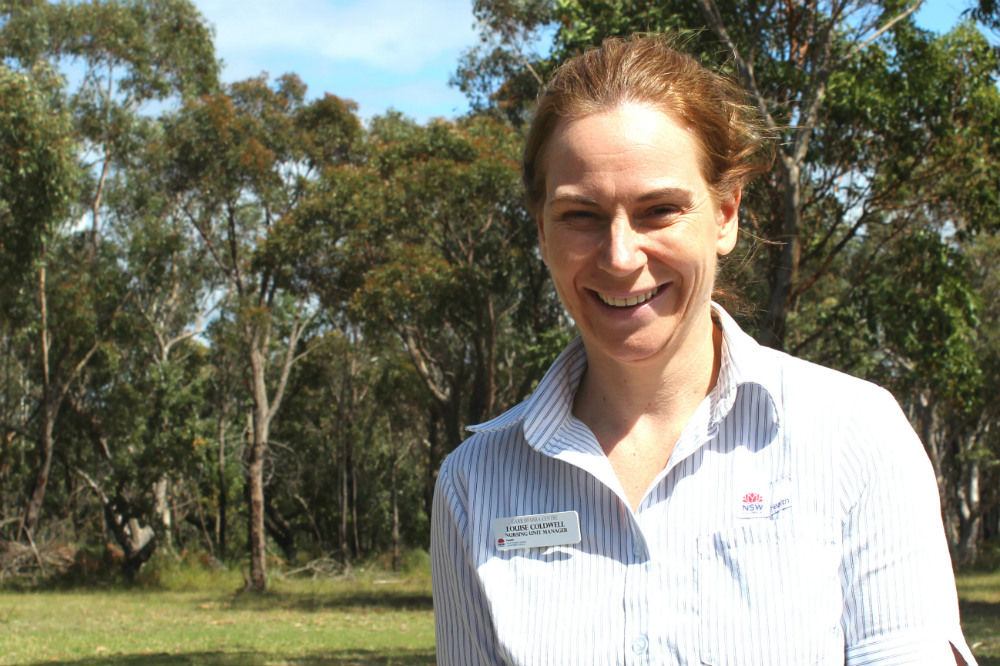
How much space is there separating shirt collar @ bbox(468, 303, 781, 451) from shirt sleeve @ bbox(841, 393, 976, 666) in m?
0.18

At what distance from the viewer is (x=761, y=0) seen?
320 inches

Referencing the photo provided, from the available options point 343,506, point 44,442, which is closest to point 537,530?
point 44,442

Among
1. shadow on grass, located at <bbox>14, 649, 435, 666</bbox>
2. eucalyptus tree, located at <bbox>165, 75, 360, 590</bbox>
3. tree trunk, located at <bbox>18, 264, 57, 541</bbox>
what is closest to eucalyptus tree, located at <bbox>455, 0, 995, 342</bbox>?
shadow on grass, located at <bbox>14, 649, 435, 666</bbox>

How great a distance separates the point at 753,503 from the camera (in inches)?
56.2

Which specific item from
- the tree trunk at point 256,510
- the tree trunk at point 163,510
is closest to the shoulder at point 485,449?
the tree trunk at point 256,510

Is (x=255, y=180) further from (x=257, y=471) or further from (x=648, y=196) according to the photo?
(x=648, y=196)

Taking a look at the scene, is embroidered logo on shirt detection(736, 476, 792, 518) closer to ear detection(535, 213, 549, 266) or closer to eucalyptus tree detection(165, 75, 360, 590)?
ear detection(535, 213, 549, 266)

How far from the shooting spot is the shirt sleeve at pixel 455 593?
1548 mm

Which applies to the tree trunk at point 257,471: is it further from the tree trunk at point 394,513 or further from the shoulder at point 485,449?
the shoulder at point 485,449

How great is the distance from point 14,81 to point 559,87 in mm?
10582

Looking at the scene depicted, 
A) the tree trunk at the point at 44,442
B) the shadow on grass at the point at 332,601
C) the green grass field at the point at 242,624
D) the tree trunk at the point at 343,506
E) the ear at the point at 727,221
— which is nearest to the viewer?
the ear at the point at 727,221

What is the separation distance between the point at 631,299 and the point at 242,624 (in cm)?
1455

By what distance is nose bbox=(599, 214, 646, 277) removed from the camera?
149 centimetres

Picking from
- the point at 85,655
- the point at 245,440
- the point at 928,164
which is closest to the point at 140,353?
the point at 245,440
